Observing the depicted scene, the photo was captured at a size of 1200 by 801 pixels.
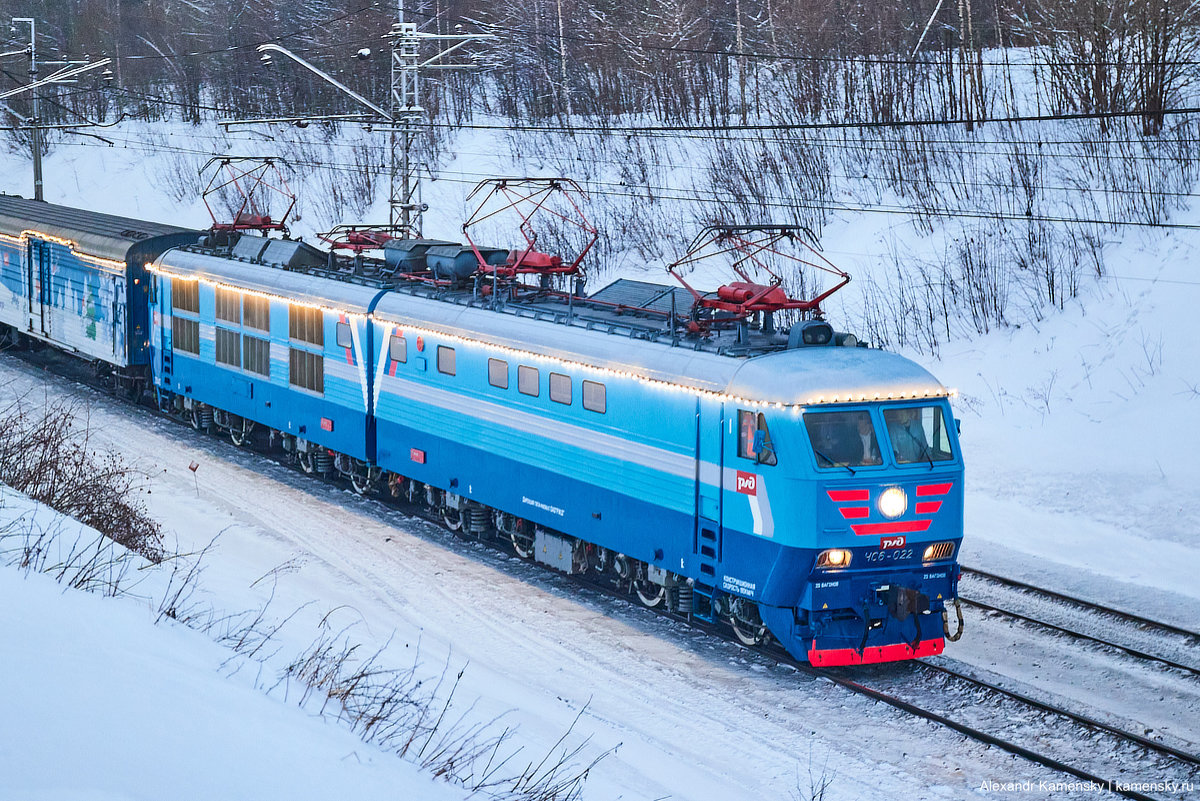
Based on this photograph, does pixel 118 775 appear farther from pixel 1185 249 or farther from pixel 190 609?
pixel 1185 249

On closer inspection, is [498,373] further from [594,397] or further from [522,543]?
[522,543]

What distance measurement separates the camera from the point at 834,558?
13.1 meters

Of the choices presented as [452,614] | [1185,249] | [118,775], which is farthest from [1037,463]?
[118,775]

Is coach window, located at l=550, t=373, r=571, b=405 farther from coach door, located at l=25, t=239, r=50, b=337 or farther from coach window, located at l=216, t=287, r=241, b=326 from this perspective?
coach door, located at l=25, t=239, r=50, b=337

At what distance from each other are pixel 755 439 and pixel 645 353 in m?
2.11

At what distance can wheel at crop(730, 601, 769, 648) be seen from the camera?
46.8ft

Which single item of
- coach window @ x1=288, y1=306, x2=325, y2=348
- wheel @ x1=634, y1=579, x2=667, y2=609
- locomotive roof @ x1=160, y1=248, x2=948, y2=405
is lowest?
wheel @ x1=634, y1=579, x2=667, y2=609

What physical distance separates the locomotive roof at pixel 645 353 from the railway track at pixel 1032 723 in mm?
2882

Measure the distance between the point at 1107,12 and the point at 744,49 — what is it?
15105 mm

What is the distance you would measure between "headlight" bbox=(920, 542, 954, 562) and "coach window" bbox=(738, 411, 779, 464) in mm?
1805

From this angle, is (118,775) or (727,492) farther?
(727,492)

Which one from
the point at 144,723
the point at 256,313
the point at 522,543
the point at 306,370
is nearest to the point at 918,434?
the point at 522,543

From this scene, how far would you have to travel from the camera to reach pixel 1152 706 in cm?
1316

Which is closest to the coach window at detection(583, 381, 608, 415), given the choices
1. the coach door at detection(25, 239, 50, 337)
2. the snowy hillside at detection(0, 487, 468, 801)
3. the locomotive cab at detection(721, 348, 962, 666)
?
the locomotive cab at detection(721, 348, 962, 666)
